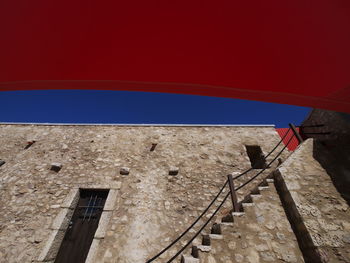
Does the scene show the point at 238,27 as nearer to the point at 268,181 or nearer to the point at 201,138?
the point at 268,181

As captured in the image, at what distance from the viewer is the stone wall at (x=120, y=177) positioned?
4.70m

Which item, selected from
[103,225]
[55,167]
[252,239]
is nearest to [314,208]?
[252,239]

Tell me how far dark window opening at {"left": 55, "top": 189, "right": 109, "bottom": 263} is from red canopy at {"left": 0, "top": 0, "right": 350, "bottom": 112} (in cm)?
534

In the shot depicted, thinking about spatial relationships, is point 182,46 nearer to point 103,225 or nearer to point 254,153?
point 103,225

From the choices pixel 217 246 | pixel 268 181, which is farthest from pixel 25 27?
pixel 268 181

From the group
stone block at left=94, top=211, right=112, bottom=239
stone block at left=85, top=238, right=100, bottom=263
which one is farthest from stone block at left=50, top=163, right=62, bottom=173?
stone block at left=85, top=238, right=100, bottom=263

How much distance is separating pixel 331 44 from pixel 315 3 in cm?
25

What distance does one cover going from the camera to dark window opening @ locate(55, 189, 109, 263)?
484cm

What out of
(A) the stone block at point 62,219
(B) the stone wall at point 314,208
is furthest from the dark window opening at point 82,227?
(B) the stone wall at point 314,208

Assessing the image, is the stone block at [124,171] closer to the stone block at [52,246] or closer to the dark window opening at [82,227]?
the dark window opening at [82,227]

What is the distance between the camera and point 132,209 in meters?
5.23

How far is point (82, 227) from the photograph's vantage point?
5.28 metres

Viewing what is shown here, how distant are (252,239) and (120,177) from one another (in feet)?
13.9

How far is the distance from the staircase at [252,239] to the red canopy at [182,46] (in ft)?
9.84
